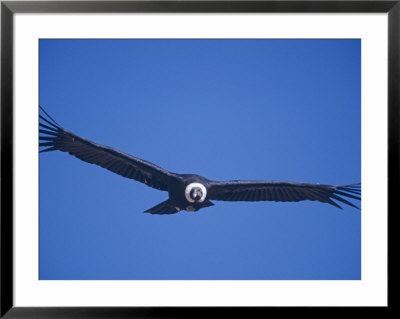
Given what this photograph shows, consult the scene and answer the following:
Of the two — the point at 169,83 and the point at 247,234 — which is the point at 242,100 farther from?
the point at 247,234

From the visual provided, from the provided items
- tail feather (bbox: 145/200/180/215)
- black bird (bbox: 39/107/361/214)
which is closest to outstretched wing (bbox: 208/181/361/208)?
black bird (bbox: 39/107/361/214)

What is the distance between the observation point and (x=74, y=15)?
1187mm

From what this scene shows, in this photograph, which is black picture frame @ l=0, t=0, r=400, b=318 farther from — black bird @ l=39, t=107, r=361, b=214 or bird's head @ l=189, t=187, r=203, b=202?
bird's head @ l=189, t=187, r=203, b=202

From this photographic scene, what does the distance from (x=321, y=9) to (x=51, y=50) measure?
85cm

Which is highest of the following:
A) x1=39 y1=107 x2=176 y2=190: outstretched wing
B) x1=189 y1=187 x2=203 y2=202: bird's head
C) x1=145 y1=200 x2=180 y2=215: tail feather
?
x1=39 y1=107 x2=176 y2=190: outstretched wing

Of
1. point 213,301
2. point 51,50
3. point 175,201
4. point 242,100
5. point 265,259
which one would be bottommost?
point 213,301

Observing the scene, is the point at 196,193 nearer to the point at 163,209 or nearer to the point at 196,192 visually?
the point at 196,192

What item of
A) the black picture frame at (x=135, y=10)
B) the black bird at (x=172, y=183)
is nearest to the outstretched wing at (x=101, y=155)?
the black bird at (x=172, y=183)

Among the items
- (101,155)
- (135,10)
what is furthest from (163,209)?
(135,10)

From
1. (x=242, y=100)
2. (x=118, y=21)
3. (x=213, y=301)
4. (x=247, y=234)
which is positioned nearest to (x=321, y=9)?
(x=242, y=100)

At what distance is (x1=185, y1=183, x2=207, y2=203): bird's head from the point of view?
1.18m

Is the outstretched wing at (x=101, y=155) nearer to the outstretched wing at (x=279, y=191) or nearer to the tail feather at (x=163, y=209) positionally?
the tail feather at (x=163, y=209)

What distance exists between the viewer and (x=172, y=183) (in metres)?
1.21

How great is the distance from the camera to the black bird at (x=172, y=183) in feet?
3.89
